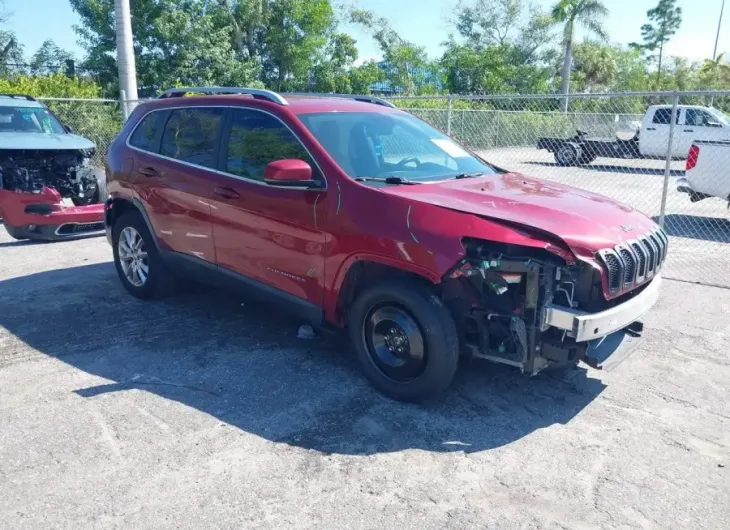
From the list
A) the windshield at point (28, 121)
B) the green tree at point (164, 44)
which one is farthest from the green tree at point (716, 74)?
the windshield at point (28, 121)

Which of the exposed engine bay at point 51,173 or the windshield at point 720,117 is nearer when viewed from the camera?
the exposed engine bay at point 51,173

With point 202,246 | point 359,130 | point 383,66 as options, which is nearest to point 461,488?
point 359,130

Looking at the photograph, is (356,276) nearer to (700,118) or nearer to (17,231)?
(17,231)

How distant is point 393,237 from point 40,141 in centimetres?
743

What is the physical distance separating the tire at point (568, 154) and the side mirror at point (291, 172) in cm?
1602

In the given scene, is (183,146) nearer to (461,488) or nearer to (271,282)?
(271,282)

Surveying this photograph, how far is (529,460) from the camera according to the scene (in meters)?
3.44

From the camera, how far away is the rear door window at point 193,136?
16.5 ft

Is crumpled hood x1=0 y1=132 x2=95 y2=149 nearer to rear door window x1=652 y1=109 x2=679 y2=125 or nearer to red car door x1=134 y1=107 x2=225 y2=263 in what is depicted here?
red car door x1=134 y1=107 x2=225 y2=263

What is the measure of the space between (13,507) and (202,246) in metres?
2.60

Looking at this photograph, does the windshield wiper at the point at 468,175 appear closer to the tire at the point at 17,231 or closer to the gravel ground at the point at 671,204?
the gravel ground at the point at 671,204

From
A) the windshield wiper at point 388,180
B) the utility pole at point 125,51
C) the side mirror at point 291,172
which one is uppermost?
the utility pole at point 125,51

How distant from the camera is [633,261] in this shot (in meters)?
3.76

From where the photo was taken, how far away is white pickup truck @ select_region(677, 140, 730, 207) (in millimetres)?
10008
